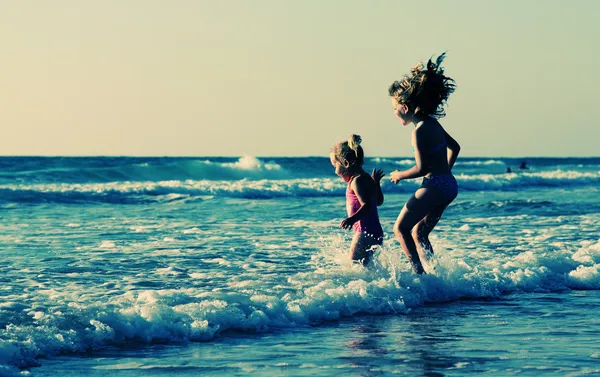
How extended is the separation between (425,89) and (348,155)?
93 centimetres

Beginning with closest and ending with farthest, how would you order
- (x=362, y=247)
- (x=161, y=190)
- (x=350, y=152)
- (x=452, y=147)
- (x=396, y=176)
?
(x=396, y=176)
(x=452, y=147)
(x=350, y=152)
(x=362, y=247)
(x=161, y=190)

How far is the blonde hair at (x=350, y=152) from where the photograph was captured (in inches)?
293

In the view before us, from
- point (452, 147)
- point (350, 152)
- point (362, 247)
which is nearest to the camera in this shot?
point (452, 147)

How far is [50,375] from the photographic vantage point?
15.6 feet

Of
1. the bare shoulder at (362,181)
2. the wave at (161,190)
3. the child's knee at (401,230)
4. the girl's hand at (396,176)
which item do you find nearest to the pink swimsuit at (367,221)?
the bare shoulder at (362,181)

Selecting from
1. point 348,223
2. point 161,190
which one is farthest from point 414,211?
point 161,190

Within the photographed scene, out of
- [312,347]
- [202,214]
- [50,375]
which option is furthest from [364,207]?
[202,214]

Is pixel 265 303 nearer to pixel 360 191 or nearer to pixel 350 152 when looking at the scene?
pixel 360 191

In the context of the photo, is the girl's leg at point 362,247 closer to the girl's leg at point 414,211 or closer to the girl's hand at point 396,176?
the girl's leg at point 414,211

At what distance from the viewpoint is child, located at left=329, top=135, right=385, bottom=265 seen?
7395 mm

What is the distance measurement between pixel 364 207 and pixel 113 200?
16.9 m

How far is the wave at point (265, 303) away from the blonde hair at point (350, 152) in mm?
932

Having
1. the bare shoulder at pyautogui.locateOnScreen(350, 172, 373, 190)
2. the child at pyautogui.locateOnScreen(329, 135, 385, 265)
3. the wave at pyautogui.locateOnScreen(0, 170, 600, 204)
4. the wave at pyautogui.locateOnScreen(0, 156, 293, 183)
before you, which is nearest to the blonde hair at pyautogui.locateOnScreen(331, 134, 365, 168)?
the child at pyautogui.locateOnScreen(329, 135, 385, 265)

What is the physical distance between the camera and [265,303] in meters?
6.52
